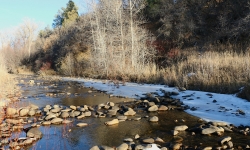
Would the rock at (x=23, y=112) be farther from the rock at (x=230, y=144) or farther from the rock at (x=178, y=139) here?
the rock at (x=230, y=144)

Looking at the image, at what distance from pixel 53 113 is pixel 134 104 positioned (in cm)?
292

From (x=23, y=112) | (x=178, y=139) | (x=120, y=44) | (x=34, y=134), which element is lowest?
(x=178, y=139)

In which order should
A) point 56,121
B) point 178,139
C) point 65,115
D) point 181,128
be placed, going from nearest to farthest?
point 178,139 < point 181,128 < point 56,121 < point 65,115

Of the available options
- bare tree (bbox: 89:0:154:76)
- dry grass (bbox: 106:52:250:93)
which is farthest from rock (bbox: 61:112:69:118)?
bare tree (bbox: 89:0:154:76)

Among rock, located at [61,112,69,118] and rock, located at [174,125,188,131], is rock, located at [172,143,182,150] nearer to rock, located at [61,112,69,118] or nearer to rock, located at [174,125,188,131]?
rock, located at [174,125,188,131]

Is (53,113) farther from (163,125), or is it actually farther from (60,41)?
(60,41)

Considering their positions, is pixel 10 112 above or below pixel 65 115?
above

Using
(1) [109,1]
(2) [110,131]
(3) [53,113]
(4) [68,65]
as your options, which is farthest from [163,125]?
(4) [68,65]

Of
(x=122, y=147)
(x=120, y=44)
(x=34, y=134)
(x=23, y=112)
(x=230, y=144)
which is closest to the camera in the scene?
(x=122, y=147)

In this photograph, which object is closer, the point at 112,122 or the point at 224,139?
the point at 224,139

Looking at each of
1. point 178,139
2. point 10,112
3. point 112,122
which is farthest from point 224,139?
point 10,112

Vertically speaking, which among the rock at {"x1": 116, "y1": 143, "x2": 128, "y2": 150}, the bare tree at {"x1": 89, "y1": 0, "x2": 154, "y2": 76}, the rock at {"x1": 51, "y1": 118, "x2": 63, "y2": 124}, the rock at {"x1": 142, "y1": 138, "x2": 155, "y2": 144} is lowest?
the rock at {"x1": 142, "y1": 138, "x2": 155, "y2": 144}

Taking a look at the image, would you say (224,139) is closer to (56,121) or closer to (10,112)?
(56,121)

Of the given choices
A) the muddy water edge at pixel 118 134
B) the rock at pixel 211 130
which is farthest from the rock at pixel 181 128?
the rock at pixel 211 130
